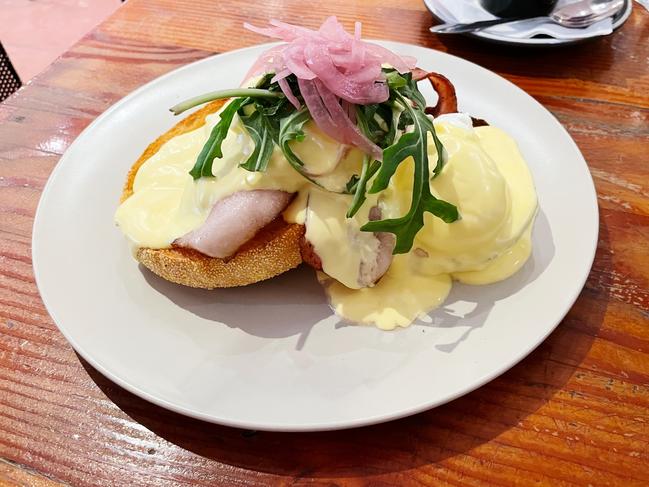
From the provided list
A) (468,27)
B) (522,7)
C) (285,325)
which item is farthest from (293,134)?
(522,7)

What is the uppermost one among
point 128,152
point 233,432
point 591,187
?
point 591,187

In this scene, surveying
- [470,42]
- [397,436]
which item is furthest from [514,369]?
[470,42]

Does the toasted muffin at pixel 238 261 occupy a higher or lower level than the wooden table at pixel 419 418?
higher

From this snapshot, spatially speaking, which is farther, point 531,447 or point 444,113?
point 444,113

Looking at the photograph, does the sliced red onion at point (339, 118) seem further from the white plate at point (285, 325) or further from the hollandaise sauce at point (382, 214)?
the white plate at point (285, 325)

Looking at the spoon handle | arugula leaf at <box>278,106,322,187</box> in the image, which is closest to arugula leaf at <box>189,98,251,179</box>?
arugula leaf at <box>278,106,322,187</box>

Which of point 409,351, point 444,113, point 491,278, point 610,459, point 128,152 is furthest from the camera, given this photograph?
point 128,152

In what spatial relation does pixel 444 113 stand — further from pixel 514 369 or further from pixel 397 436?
pixel 397 436

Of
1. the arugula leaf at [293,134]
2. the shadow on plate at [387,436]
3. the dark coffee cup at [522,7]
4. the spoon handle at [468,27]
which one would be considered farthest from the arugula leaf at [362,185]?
the dark coffee cup at [522,7]
